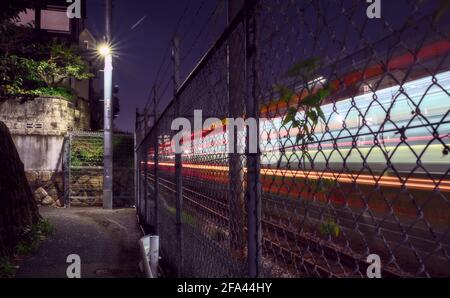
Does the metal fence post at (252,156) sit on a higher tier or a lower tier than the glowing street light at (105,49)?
lower

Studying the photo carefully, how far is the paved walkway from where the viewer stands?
6696 mm

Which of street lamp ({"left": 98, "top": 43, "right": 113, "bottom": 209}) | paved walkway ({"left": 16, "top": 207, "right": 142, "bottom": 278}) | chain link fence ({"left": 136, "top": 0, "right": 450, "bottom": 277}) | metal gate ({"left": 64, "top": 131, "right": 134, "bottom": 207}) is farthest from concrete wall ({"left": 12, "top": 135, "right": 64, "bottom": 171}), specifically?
chain link fence ({"left": 136, "top": 0, "right": 450, "bottom": 277})

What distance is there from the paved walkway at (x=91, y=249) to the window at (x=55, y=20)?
19.6 m

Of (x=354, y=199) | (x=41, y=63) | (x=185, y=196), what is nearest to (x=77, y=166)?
(x=41, y=63)

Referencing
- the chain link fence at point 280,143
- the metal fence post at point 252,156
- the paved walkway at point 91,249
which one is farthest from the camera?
the paved walkway at point 91,249

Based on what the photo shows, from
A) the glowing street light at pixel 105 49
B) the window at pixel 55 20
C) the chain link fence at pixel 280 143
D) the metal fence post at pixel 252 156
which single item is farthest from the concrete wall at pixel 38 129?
the metal fence post at pixel 252 156

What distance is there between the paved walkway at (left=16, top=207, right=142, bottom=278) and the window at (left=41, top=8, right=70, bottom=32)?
19566mm

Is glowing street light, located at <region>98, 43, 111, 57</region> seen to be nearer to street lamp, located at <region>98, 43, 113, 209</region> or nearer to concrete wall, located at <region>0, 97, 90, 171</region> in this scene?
street lamp, located at <region>98, 43, 113, 209</region>

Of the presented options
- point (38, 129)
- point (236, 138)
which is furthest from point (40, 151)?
point (236, 138)

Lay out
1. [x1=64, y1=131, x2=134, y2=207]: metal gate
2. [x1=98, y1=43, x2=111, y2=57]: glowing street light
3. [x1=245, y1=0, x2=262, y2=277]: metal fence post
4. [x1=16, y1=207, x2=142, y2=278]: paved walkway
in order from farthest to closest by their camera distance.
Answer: [x1=64, y1=131, x2=134, y2=207]: metal gate, [x1=98, y1=43, x2=111, y2=57]: glowing street light, [x1=16, y1=207, x2=142, y2=278]: paved walkway, [x1=245, y1=0, x2=262, y2=277]: metal fence post

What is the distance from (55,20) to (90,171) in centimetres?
1453

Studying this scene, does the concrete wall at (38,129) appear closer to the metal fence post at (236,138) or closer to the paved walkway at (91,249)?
the paved walkway at (91,249)

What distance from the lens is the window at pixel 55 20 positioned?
88.6 ft
